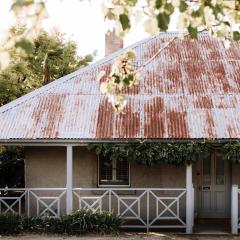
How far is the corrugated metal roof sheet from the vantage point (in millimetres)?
13617

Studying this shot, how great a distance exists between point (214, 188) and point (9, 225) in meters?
6.39

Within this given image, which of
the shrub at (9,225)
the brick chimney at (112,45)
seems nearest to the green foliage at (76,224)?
the shrub at (9,225)

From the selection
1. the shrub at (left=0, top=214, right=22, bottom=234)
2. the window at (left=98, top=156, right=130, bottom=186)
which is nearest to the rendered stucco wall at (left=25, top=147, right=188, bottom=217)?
the window at (left=98, top=156, right=130, bottom=186)

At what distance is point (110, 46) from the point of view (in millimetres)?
19781

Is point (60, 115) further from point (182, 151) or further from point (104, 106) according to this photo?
point (182, 151)

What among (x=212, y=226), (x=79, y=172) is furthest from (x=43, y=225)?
(x=212, y=226)

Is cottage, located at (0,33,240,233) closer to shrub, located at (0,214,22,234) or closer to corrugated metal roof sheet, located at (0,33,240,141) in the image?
corrugated metal roof sheet, located at (0,33,240,141)

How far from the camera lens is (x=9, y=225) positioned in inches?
515

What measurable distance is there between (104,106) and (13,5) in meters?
11.9

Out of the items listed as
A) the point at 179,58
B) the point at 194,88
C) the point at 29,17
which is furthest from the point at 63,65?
the point at 29,17

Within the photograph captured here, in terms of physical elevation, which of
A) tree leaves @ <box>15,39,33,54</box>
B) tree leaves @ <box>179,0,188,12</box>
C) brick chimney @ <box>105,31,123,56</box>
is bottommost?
tree leaves @ <box>15,39,33,54</box>

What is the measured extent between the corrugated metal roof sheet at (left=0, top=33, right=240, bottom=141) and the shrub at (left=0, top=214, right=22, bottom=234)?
2162 millimetres

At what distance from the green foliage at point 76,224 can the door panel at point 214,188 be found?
3469mm

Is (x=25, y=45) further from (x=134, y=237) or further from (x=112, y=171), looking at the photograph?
(x=112, y=171)
